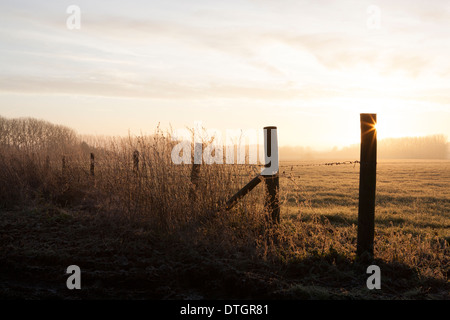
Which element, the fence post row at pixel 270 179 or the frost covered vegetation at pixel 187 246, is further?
the fence post row at pixel 270 179

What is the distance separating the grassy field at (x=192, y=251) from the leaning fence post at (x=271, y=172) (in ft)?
0.66

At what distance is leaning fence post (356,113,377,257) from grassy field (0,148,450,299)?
30 cm

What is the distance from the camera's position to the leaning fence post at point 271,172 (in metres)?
7.59

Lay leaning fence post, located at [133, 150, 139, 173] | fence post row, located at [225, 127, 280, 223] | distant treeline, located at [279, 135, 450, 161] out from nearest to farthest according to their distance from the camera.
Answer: fence post row, located at [225, 127, 280, 223] < leaning fence post, located at [133, 150, 139, 173] < distant treeline, located at [279, 135, 450, 161]

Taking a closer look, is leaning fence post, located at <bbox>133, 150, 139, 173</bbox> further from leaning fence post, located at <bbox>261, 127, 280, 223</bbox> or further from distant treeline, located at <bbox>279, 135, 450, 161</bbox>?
distant treeline, located at <bbox>279, 135, 450, 161</bbox>

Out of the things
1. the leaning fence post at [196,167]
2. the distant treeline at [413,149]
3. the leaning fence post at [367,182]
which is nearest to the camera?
the leaning fence post at [367,182]

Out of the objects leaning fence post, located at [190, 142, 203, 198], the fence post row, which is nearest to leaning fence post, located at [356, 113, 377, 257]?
the fence post row

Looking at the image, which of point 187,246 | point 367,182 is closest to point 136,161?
point 187,246

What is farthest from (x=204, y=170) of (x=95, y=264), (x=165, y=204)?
(x=95, y=264)

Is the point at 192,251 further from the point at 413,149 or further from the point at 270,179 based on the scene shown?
the point at 413,149

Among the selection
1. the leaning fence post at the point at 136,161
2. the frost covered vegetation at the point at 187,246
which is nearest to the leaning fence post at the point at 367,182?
the frost covered vegetation at the point at 187,246

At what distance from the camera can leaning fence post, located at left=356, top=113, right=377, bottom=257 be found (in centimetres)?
645

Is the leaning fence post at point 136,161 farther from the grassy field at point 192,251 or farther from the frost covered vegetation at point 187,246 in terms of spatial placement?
the grassy field at point 192,251
